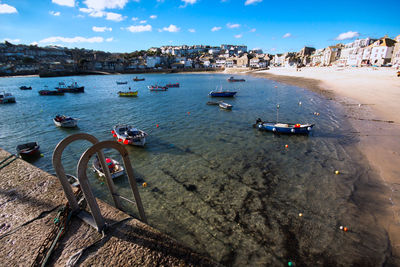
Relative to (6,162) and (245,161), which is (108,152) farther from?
(245,161)

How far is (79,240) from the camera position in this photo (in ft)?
14.3

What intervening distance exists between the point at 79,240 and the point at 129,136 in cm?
1684

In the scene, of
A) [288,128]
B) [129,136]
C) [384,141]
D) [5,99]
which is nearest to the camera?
[384,141]

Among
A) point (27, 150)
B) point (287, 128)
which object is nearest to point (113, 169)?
point (27, 150)

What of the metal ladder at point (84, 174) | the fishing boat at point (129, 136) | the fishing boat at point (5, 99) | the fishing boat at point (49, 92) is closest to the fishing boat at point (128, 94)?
the fishing boat at point (49, 92)

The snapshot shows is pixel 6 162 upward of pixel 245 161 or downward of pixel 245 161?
upward

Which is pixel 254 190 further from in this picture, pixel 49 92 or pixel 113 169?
pixel 49 92

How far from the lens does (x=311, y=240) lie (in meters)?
8.97

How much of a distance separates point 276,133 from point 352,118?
13.6 m

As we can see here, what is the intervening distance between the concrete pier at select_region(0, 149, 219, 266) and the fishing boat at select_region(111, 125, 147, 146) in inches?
535

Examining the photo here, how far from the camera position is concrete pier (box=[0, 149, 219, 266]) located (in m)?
3.84

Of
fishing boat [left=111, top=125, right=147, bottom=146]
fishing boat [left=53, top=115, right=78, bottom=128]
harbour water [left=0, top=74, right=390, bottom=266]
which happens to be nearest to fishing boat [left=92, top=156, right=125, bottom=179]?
harbour water [left=0, top=74, right=390, bottom=266]

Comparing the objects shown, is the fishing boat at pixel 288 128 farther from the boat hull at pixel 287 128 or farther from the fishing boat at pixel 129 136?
the fishing boat at pixel 129 136

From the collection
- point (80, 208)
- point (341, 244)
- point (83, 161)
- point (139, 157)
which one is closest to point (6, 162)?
point (80, 208)
